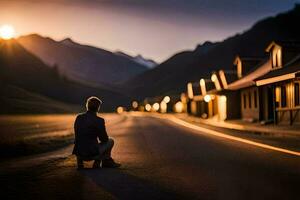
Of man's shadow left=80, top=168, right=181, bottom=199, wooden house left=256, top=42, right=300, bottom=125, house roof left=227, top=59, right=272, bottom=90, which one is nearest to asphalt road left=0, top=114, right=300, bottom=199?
man's shadow left=80, top=168, right=181, bottom=199

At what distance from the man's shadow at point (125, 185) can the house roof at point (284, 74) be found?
17624mm

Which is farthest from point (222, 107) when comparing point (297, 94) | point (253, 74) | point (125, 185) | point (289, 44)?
point (125, 185)

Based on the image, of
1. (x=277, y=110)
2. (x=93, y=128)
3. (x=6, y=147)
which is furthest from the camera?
(x=277, y=110)

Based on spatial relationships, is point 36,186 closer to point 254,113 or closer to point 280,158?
point 280,158

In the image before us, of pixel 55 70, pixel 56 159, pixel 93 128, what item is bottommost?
pixel 56 159

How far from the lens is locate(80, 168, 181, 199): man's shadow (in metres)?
5.99

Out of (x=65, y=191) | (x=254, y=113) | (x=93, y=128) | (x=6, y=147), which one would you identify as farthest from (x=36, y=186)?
(x=254, y=113)

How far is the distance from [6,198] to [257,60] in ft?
128

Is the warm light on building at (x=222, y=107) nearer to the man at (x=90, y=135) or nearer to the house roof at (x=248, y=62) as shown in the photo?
the house roof at (x=248, y=62)

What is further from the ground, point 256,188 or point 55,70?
point 55,70

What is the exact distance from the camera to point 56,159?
36.4 ft

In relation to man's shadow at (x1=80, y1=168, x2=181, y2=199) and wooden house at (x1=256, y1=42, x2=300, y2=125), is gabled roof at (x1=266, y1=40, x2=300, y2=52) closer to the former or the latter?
wooden house at (x1=256, y1=42, x2=300, y2=125)

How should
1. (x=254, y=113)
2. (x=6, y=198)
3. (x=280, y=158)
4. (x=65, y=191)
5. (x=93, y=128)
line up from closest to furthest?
1. (x=6, y=198)
2. (x=65, y=191)
3. (x=93, y=128)
4. (x=280, y=158)
5. (x=254, y=113)

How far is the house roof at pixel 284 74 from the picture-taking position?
24.0m
